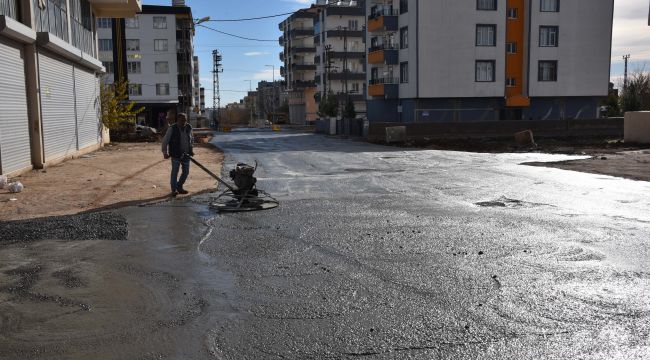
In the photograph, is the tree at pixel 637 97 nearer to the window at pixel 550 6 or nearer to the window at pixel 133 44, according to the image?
the window at pixel 550 6

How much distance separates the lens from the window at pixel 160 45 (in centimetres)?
7838

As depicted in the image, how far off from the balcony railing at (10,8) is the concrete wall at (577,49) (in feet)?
142

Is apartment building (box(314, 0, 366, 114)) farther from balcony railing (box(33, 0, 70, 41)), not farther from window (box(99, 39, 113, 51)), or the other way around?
balcony railing (box(33, 0, 70, 41))

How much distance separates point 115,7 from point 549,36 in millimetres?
36055

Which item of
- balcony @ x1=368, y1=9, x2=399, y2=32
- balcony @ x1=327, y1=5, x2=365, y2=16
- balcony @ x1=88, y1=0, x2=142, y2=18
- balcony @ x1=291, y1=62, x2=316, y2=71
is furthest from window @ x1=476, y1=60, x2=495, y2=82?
balcony @ x1=291, y1=62, x2=316, y2=71

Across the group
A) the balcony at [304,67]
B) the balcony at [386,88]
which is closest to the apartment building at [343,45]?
the balcony at [304,67]

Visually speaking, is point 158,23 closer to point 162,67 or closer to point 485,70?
point 162,67

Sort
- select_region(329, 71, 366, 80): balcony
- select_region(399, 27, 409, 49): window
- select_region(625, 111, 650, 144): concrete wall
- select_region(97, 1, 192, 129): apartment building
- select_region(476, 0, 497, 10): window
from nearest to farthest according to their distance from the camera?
select_region(625, 111, 650, 144): concrete wall → select_region(476, 0, 497, 10): window → select_region(399, 27, 409, 49): window → select_region(97, 1, 192, 129): apartment building → select_region(329, 71, 366, 80): balcony

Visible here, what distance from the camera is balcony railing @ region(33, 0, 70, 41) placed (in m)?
19.7

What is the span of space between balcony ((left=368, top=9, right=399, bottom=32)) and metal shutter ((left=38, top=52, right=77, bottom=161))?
34344 mm

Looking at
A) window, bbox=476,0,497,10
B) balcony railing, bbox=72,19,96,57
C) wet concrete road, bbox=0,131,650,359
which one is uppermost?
window, bbox=476,0,497,10

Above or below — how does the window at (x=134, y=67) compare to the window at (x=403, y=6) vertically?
below

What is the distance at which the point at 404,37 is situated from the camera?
2104 inches

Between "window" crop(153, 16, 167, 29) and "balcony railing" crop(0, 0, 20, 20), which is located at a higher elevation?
"window" crop(153, 16, 167, 29)
